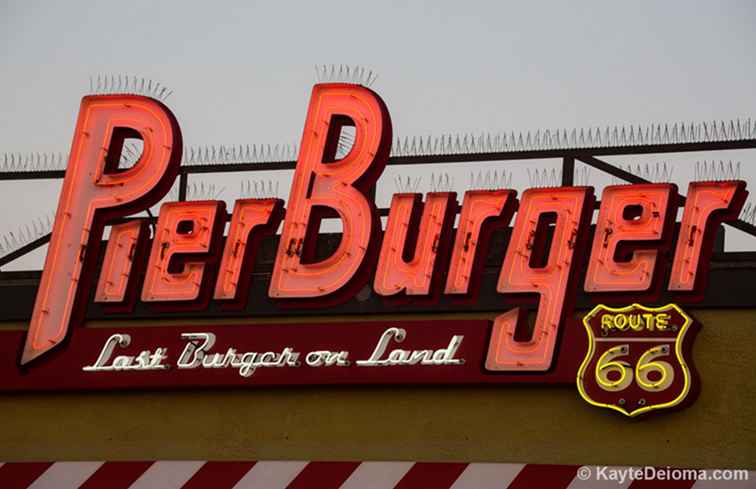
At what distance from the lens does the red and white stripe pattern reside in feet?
50.3

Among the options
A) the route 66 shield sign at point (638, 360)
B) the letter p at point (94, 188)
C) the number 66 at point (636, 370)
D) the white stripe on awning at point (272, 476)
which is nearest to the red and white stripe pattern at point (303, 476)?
the white stripe on awning at point (272, 476)

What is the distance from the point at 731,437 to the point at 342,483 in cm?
330

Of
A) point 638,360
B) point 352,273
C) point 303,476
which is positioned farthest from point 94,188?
point 638,360

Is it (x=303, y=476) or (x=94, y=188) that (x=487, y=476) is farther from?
(x=94, y=188)

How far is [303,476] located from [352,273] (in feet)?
6.08

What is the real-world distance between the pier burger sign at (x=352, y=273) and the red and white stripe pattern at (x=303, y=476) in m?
0.72

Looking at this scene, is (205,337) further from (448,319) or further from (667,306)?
(667,306)

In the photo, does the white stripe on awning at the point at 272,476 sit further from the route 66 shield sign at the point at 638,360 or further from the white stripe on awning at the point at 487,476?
the route 66 shield sign at the point at 638,360

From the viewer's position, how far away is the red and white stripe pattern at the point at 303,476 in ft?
50.3

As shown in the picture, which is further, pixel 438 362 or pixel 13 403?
pixel 13 403

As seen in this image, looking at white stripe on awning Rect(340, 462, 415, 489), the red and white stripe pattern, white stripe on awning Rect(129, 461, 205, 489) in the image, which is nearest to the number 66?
the red and white stripe pattern

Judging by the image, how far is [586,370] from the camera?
15523 mm

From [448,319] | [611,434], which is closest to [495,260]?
[448,319]

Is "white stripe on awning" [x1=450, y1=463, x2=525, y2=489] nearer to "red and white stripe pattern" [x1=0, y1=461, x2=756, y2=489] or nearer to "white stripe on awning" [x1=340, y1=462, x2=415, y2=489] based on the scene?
"red and white stripe pattern" [x1=0, y1=461, x2=756, y2=489]
